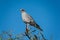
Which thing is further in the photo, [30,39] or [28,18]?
[28,18]

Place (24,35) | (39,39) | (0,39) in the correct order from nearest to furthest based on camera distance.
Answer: (39,39), (0,39), (24,35)

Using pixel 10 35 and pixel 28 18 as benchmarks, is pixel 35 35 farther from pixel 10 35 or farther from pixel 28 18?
pixel 28 18

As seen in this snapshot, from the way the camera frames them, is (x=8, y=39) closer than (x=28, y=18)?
Yes

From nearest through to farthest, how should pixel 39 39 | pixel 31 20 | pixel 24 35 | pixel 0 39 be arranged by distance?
pixel 39 39
pixel 0 39
pixel 24 35
pixel 31 20

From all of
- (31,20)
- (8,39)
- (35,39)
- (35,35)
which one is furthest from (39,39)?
(31,20)

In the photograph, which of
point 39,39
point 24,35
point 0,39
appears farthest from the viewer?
point 24,35

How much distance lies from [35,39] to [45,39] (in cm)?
17

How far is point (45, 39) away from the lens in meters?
2.56

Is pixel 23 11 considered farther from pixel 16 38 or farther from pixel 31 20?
→ pixel 16 38

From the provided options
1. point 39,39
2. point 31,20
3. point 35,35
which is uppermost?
point 31,20

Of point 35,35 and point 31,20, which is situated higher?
point 31,20

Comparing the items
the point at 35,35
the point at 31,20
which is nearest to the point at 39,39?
the point at 35,35

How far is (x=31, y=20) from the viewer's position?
461 cm

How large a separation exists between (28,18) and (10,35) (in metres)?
2.26
